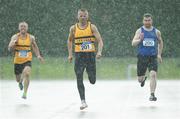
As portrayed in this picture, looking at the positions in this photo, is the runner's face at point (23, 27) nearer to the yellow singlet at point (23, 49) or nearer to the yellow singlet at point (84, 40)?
the yellow singlet at point (23, 49)

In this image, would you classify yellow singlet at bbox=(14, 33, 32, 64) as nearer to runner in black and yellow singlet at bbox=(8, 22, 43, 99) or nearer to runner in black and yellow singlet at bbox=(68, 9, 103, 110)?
runner in black and yellow singlet at bbox=(8, 22, 43, 99)

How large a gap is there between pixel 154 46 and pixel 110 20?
45.9 metres

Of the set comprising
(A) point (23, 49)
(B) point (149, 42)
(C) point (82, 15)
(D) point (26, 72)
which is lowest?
(D) point (26, 72)

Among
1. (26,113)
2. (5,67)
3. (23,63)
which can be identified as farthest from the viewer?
(5,67)

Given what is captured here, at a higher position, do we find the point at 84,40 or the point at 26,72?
the point at 84,40

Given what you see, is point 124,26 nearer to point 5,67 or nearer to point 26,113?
point 5,67

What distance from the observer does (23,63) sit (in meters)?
17.8

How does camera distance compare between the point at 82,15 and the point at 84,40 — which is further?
the point at 84,40

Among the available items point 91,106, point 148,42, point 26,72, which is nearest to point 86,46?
point 91,106

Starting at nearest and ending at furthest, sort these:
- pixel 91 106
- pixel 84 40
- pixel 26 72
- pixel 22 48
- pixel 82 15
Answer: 1. pixel 82 15
2. pixel 84 40
3. pixel 91 106
4. pixel 26 72
5. pixel 22 48

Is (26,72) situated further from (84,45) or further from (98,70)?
(98,70)

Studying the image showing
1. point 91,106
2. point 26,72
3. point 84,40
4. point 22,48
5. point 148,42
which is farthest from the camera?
point 22,48

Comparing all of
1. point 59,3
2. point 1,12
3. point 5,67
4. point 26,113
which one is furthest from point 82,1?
point 26,113

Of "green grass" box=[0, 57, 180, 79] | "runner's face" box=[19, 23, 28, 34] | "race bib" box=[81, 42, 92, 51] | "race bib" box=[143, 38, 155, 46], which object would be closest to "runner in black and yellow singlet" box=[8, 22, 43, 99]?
"runner's face" box=[19, 23, 28, 34]
